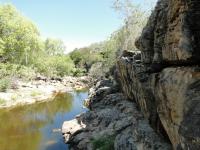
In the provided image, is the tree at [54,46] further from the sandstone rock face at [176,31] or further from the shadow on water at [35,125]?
the sandstone rock face at [176,31]

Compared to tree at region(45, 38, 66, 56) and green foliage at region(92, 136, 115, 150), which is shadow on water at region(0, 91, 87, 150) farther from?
tree at region(45, 38, 66, 56)

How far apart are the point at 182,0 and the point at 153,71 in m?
4.42

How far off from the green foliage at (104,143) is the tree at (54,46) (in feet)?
272

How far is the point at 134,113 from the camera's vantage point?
19.6 meters

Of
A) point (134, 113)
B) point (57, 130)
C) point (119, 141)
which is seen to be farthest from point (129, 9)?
point (119, 141)

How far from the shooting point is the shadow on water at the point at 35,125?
22141mm

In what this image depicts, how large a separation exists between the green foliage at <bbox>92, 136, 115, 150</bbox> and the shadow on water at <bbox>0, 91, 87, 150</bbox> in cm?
443

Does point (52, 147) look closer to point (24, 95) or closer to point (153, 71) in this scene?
point (153, 71)

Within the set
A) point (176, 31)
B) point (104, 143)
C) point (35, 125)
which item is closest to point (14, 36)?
point (35, 125)

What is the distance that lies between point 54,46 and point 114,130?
275ft

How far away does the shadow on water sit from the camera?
2214 cm

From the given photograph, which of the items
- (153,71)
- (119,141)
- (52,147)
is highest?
(153,71)

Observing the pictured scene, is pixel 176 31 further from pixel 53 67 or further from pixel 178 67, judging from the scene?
pixel 53 67

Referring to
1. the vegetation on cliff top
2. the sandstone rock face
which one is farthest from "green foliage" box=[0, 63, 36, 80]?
the sandstone rock face
